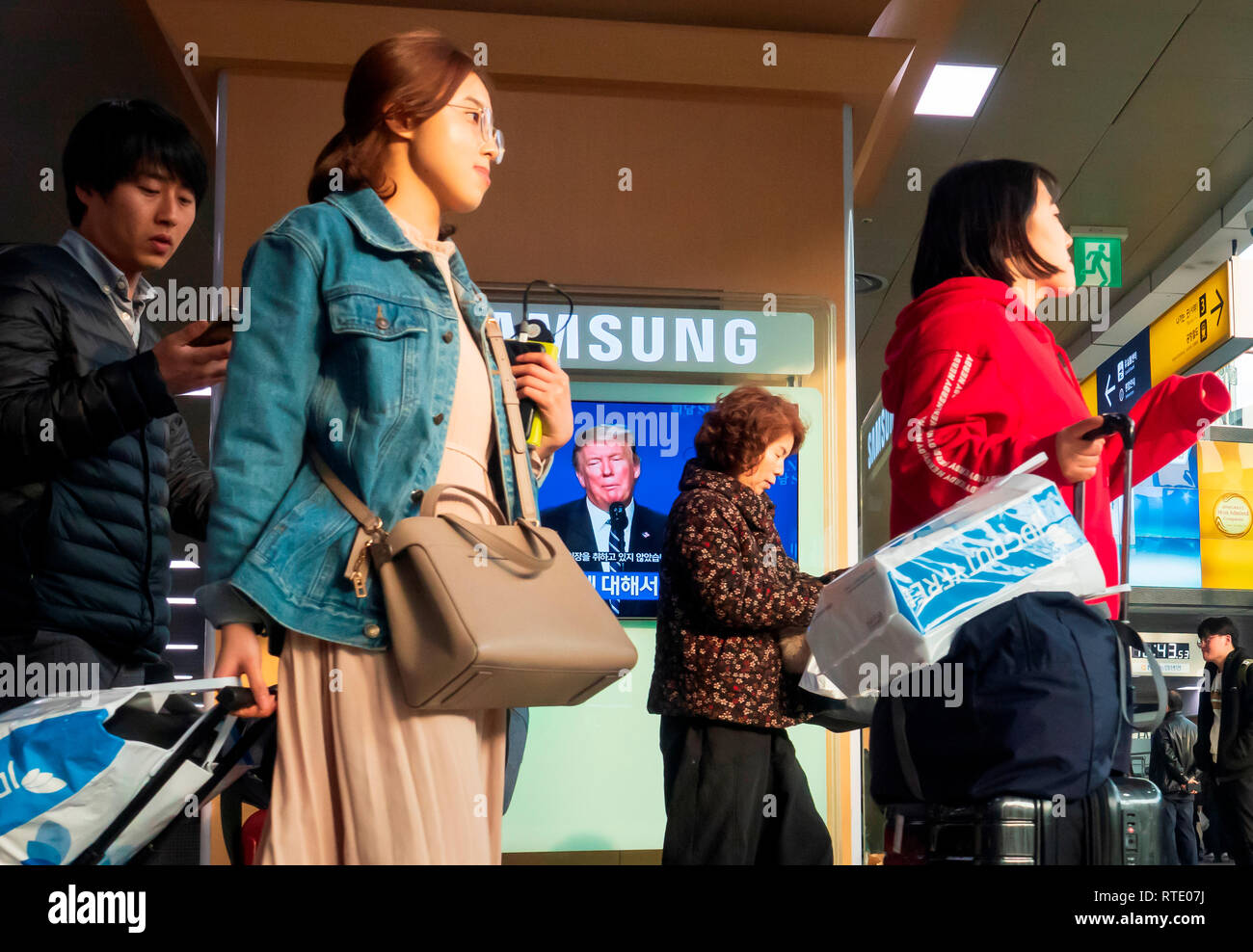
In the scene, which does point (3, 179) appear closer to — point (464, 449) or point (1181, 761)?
point (464, 449)

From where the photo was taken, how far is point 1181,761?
9.52 meters

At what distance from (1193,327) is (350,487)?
8.95m

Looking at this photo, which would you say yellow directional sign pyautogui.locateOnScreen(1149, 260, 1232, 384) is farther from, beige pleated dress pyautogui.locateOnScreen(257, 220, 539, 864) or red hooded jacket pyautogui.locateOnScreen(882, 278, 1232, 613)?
beige pleated dress pyautogui.locateOnScreen(257, 220, 539, 864)

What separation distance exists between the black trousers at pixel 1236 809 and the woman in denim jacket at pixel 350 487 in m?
6.97

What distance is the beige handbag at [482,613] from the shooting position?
5.53 feet

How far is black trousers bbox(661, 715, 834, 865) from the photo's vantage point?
306 cm

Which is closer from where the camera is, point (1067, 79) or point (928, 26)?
point (928, 26)

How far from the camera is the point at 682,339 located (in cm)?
522

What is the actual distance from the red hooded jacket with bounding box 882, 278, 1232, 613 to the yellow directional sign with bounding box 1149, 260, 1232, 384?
719 cm

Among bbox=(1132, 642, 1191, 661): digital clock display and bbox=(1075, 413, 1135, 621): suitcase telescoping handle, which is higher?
bbox=(1075, 413, 1135, 621): suitcase telescoping handle

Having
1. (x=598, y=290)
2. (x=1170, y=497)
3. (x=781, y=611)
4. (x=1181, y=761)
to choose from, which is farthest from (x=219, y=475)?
(x=1170, y=497)

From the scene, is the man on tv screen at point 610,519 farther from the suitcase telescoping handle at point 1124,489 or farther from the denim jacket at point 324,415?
the denim jacket at point 324,415

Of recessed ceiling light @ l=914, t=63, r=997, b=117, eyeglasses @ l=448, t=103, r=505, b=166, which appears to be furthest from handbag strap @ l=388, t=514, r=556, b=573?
recessed ceiling light @ l=914, t=63, r=997, b=117
